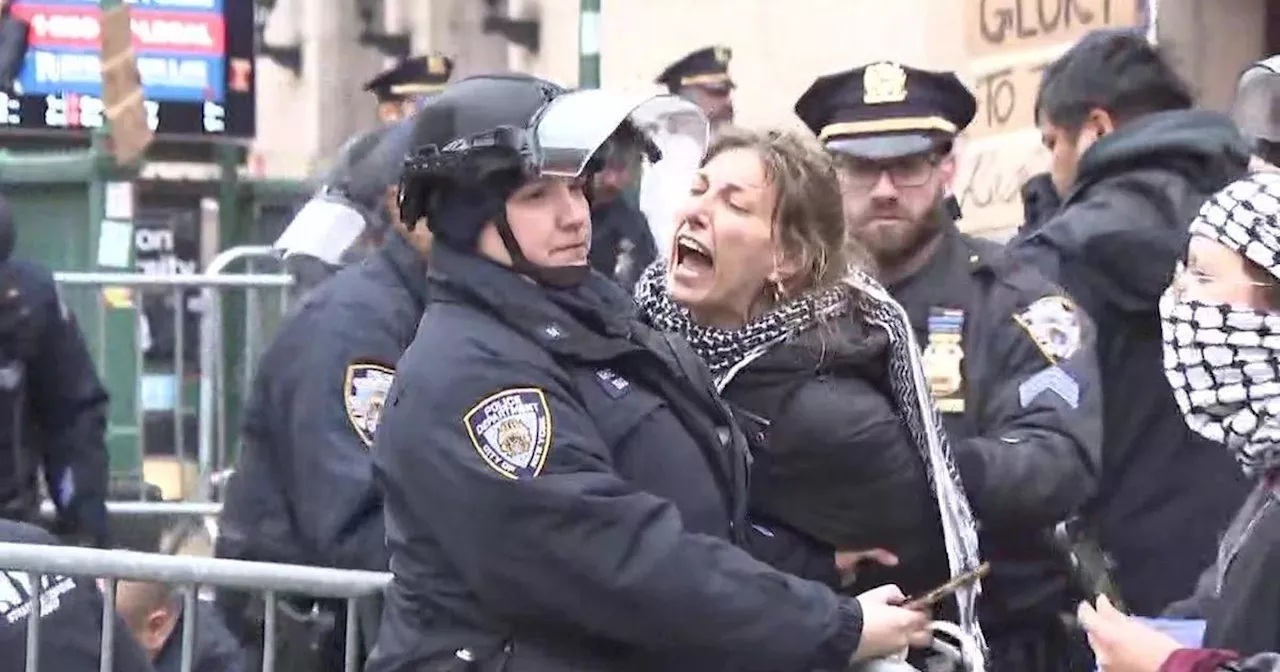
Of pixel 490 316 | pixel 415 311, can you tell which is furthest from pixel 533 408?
pixel 415 311

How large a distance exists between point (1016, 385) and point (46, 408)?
3536 millimetres

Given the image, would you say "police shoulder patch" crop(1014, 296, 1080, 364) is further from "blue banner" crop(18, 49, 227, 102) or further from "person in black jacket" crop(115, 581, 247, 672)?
"blue banner" crop(18, 49, 227, 102)

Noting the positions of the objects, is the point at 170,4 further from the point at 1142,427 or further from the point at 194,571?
the point at 194,571

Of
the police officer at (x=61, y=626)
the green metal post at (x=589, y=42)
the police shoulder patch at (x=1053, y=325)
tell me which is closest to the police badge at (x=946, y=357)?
the police shoulder patch at (x=1053, y=325)

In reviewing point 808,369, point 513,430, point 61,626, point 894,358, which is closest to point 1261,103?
point 894,358

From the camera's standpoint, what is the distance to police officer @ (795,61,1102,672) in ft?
13.9

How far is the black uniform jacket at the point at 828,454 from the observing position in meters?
3.82

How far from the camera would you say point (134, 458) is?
30.1ft

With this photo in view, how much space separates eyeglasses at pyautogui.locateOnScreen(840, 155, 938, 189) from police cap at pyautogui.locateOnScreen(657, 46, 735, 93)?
4799 mm

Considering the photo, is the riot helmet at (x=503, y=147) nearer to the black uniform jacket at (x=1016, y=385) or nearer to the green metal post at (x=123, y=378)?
the black uniform jacket at (x=1016, y=385)

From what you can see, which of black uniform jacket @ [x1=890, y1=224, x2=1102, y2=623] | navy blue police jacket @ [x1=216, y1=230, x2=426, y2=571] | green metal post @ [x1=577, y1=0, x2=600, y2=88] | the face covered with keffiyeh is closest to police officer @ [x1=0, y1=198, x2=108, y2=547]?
navy blue police jacket @ [x1=216, y1=230, x2=426, y2=571]

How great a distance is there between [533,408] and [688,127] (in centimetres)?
68

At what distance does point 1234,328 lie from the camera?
10.2 ft

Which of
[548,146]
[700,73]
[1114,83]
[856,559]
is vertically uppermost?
[548,146]
